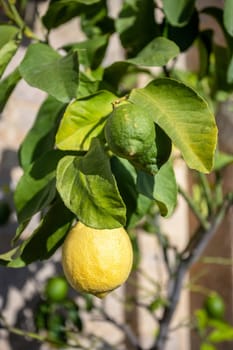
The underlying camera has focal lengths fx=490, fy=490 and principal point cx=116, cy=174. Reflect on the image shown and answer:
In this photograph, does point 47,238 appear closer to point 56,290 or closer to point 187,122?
point 187,122

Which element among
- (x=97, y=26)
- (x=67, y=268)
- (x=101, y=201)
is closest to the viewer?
(x=101, y=201)

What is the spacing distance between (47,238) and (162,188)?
152 millimetres

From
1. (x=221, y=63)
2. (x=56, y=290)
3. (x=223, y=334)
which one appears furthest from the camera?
(x=223, y=334)

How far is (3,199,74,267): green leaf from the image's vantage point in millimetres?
571

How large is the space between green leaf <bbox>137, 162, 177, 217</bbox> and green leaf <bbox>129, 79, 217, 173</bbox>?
10 cm

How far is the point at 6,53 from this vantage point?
1.96ft

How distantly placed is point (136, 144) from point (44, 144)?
0.26m

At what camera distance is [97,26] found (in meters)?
0.87

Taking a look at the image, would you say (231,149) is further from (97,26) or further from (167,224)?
(97,26)

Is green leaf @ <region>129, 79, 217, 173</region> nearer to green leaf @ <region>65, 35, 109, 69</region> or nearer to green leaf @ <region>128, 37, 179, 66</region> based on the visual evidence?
green leaf @ <region>128, 37, 179, 66</region>

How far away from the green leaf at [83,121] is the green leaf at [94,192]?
0.06 meters

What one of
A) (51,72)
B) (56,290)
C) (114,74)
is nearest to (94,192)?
(51,72)

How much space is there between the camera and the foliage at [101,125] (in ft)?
1.57

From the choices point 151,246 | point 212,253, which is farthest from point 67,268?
point 212,253
